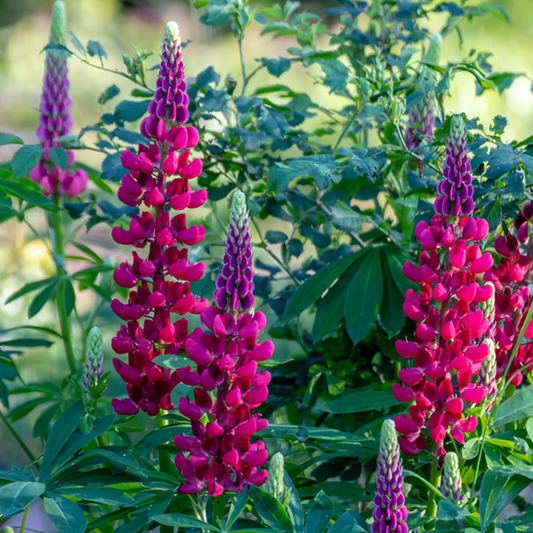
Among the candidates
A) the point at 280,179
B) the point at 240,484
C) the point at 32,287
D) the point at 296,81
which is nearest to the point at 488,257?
the point at 280,179

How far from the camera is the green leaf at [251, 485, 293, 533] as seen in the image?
847 mm

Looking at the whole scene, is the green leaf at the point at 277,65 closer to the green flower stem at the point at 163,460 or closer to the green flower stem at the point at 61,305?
the green flower stem at the point at 61,305

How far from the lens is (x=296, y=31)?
1716 mm

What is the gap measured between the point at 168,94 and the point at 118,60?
17.8ft

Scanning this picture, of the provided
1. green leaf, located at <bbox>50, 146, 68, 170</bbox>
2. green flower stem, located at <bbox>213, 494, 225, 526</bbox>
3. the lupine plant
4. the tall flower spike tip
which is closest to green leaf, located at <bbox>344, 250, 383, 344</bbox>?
the lupine plant

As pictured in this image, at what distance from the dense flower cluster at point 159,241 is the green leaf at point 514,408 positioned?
55 centimetres

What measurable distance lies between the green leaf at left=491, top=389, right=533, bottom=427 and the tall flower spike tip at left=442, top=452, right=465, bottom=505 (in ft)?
0.43

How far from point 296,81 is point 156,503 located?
5.77 m

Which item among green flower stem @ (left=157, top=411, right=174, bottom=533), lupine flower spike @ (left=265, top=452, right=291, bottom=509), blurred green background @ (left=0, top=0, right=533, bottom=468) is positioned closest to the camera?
lupine flower spike @ (left=265, top=452, right=291, bottom=509)

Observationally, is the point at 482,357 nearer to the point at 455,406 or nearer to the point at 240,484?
the point at 455,406

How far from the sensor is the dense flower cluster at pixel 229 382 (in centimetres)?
85

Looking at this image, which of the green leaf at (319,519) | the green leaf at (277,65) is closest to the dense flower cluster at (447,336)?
the green leaf at (319,519)

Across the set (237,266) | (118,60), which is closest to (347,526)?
(237,266)

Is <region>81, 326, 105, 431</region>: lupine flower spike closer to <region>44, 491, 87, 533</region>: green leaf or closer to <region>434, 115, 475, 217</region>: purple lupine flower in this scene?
<region>44, 491, 87, 533</region>: green leaf
